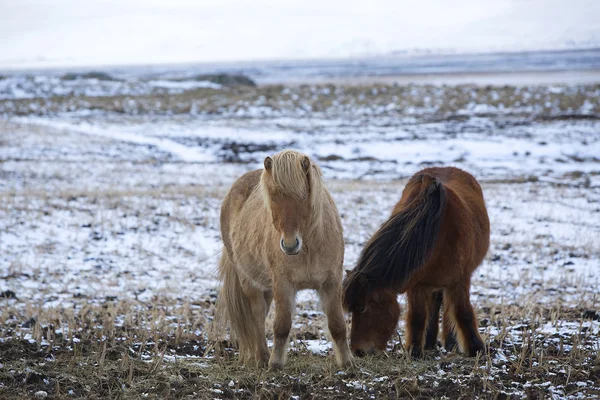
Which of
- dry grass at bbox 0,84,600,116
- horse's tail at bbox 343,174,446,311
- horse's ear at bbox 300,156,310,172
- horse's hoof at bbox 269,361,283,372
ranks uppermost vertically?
dry grass at bbox 0,84,600,116

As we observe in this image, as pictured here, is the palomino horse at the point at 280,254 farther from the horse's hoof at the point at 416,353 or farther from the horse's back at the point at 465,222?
the horse's back at the point at 465,222

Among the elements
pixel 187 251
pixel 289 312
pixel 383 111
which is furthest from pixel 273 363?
pixel 383 111

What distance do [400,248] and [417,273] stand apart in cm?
26

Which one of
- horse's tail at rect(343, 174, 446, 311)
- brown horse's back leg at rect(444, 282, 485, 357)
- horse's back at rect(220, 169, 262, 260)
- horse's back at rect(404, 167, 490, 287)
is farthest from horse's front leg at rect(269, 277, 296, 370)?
brown horse's back leg at rect(444, 282, 485, 357)

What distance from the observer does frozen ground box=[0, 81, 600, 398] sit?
4625 mm

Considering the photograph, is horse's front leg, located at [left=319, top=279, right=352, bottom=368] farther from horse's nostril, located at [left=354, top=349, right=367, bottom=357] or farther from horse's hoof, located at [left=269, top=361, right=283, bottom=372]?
horse's hoof, located at [left=269, top=361, right=283, bottom=372]

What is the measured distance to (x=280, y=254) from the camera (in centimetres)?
467

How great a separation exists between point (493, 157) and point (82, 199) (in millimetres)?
12635

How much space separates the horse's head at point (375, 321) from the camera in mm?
5098

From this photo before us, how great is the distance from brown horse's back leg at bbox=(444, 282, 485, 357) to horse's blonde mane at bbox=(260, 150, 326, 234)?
142 centimetres

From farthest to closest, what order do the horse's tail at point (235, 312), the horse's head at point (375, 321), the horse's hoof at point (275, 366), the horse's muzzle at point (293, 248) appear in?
the horse's tail at point (235, 312), the horse's head at point (375, 321), the horse's hoof at point (275, 366), the horse's muzzle at point (293, 248)

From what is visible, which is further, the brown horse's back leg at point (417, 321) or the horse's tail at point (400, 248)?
the brown horse's back leg at point (417, 321)

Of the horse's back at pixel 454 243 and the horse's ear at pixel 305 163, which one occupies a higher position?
the horse's ear at pixel 305 163

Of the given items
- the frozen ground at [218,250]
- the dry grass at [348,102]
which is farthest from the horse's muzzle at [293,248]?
the dry grass at [348,102]
